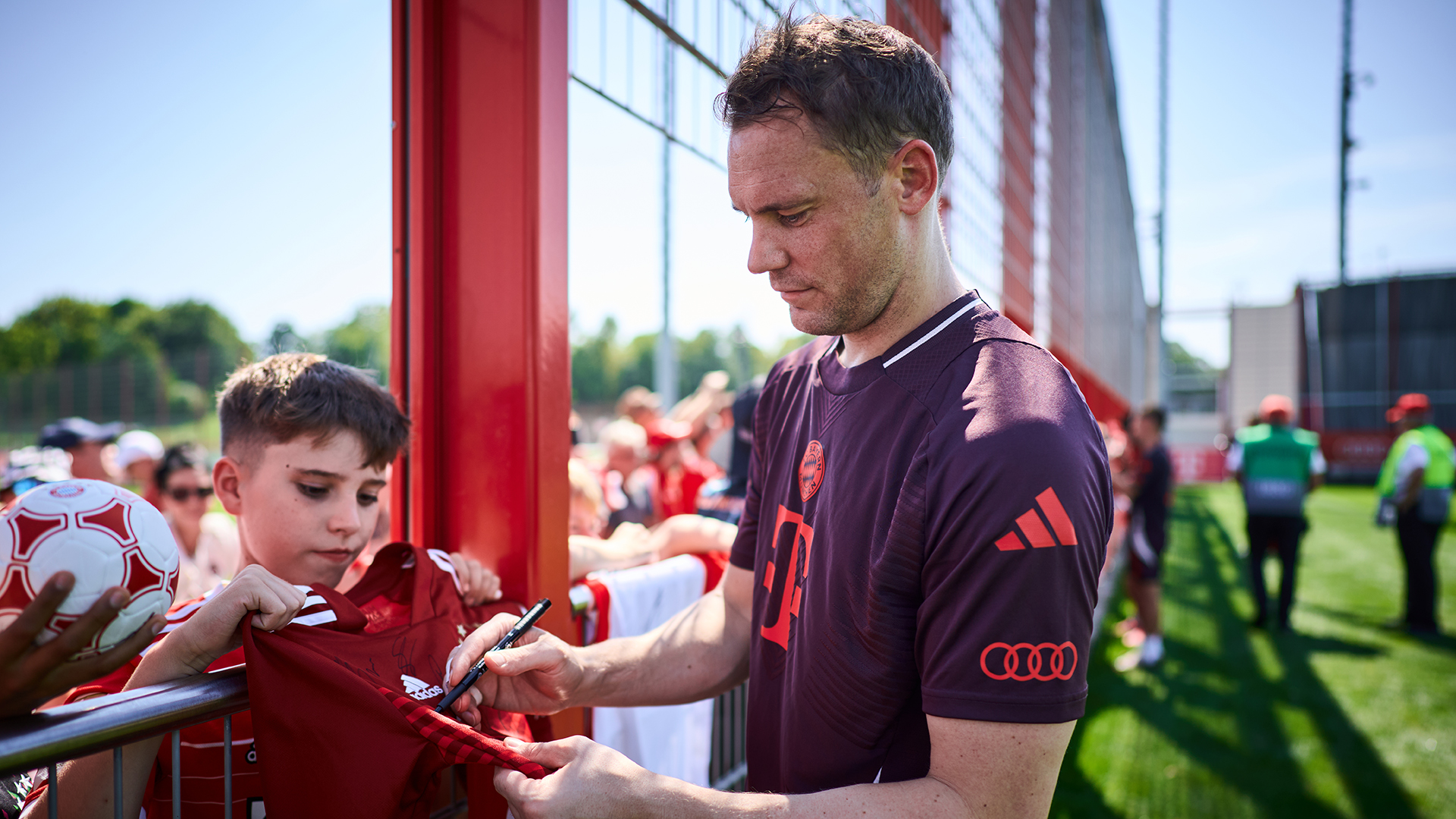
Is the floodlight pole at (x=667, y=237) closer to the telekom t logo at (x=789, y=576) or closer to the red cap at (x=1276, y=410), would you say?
the telekom t logo at (x=789, y=576)

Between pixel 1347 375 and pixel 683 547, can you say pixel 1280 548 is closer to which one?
pixel 683 547

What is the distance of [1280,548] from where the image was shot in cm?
721

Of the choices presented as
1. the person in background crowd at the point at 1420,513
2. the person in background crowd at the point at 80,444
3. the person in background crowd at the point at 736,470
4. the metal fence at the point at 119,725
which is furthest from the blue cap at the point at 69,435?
the person in background crowd at the point at 1420,513

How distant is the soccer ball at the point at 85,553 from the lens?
104 cm

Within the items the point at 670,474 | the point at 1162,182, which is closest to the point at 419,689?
the point at 670,474

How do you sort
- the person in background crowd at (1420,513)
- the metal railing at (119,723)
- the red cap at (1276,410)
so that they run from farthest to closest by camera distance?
the red cap at (1276,410) < the person in background crowd at (1420,513) < the metal railing at (119,723)

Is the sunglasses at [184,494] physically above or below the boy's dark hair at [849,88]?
below

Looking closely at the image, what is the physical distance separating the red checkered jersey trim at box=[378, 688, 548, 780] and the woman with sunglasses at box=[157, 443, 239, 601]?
4216mm

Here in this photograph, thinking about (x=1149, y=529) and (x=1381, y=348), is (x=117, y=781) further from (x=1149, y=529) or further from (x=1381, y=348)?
(x=1381, y=348)

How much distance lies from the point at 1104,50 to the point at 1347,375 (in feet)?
55.6

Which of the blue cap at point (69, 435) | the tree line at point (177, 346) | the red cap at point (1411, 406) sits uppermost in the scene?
the tree line at point (177, 346)

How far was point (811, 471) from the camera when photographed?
1.46m

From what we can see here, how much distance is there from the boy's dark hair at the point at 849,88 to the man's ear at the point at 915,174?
0.02 m

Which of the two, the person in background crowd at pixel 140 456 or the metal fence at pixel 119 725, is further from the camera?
the person in background crowd at pixel 140 456
